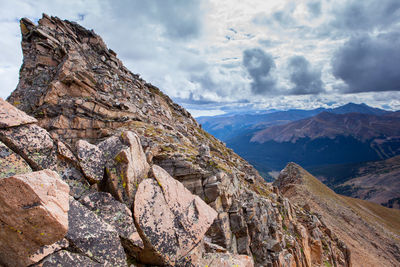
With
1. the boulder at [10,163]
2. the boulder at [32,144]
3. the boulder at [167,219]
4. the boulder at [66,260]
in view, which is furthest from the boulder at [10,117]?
the boulder at [167,219]

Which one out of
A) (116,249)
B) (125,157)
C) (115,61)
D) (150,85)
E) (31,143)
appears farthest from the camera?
(150,85)

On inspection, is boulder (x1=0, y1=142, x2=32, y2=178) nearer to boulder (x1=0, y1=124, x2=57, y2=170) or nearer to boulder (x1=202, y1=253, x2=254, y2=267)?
boulder (x1=0, y1=124, x2=57, y2=170)

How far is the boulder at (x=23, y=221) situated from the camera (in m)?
8.62

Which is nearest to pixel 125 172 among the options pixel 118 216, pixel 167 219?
pixel 118 216

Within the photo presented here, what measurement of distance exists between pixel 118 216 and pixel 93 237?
1981 mm

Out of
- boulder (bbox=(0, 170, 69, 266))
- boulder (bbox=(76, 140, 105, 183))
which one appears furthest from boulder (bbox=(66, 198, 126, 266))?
boulder (bbox=(76, 140, 105, 183))

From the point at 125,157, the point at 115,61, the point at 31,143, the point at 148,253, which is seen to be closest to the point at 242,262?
the point at 148,253

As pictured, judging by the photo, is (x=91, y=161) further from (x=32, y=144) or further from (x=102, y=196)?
(x=32, y=144)

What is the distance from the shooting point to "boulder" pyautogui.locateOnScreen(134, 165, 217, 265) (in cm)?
→ 1321

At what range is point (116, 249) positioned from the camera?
11273 mm

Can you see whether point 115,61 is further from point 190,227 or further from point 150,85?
point 190,227

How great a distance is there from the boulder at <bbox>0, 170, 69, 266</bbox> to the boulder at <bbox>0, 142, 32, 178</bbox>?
2.61 m

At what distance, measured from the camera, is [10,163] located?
10.9 metres

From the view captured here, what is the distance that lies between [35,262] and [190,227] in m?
9.34
